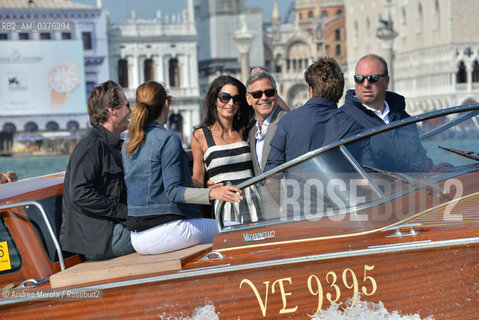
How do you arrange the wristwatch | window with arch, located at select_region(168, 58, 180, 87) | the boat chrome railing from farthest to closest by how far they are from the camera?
window with arch, located at select_region(168, 58, 180, 87), the wristwatch, the boat chrome railing

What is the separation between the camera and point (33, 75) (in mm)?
49281

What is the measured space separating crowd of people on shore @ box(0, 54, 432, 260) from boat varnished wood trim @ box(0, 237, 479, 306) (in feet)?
0.82

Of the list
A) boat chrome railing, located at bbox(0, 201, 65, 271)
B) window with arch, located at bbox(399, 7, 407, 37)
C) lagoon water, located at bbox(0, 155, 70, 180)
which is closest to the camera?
boat chrome railing, located at bbox(0, 201, 65, 271)

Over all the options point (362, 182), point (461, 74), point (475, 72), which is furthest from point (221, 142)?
point (475, 72)

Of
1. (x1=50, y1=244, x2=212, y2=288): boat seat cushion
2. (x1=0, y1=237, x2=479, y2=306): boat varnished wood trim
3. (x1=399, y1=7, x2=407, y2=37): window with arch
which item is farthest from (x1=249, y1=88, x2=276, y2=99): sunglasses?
(x1=399, y1=7, x2=407, y2=37): window with arch

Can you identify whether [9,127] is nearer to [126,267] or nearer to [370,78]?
[370,78]

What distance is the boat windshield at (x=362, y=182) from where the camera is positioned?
322 centimetres

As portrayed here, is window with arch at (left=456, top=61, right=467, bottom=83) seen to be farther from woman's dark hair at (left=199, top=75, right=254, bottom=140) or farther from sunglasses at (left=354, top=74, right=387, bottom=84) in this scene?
woman's dark hair at (left=199, top=75, right=254, bottom=140)

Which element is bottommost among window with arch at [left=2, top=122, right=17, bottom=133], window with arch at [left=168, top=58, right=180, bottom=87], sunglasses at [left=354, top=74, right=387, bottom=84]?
window with arch at [left=2, top=122, right=17, bottom=133]

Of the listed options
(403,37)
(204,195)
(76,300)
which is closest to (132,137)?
(204,195)

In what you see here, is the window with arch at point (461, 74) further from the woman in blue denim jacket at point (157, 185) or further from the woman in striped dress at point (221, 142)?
the woman in blue denim jacket at point (157, 185)

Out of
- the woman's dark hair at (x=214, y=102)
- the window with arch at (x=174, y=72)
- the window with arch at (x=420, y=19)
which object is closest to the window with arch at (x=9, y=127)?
the window with arch at (x=174, y=72)

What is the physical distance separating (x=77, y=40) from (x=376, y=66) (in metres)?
46.1

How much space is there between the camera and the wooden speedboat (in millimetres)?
3045
